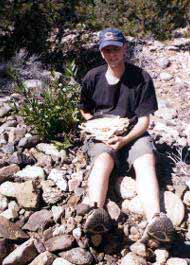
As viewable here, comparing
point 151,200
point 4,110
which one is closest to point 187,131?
point 151,200

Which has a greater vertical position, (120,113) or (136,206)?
(120,113)

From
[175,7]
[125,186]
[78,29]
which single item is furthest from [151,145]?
[175,7]

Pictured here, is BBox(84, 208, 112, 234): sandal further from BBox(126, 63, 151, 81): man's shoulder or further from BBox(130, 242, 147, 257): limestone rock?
BBox(126, 63, 151, 81): man's shoulder

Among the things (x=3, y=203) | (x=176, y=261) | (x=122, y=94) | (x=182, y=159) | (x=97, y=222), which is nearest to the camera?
(x=97, y=222)

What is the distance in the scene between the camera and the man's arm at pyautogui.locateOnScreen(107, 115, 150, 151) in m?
4.07

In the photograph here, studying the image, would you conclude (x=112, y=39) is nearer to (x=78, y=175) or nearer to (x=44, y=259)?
(x=78, y=175)

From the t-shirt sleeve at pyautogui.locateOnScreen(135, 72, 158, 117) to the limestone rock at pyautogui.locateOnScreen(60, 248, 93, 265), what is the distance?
4.61 ft

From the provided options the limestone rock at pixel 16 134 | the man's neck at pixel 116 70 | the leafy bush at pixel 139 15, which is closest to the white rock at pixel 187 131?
the man's neck at pixel 116 70

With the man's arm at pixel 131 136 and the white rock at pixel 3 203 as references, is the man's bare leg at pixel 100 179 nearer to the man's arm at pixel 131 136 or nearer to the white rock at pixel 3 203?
the man's arm at pixel 131 136

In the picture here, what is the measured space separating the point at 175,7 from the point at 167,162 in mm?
6201

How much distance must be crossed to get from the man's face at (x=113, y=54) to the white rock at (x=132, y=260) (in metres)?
1.73

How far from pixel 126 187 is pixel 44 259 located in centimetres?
109

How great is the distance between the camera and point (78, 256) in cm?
345

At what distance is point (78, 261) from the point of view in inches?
135
